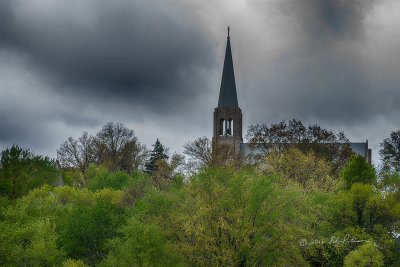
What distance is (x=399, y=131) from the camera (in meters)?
81.7

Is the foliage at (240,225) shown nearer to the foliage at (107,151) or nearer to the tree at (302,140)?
the tree at (302,140)

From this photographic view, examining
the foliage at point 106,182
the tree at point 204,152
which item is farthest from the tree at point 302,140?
the foliage at point 106,182

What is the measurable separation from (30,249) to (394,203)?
97.0ft

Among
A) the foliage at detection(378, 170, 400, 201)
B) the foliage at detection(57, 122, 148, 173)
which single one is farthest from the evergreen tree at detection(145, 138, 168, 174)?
the foliage at detection(378, 170, 400, 201)

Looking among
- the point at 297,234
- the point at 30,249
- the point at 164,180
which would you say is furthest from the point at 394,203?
the point at 30,249

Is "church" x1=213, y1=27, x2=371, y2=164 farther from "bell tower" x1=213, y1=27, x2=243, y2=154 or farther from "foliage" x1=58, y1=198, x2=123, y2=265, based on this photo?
"foliage" x1=58, y1=198, x2=123, y2=265

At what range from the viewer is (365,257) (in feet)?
103

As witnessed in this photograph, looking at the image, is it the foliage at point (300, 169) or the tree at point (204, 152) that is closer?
the foliage at point (300, 169)

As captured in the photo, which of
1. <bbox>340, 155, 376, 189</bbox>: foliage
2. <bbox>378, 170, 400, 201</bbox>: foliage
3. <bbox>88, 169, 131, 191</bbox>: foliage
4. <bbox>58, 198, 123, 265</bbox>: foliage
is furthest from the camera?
<bbox>88, 169, 131, 191</bbox>: foliage

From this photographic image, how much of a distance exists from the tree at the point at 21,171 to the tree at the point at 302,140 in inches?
1039

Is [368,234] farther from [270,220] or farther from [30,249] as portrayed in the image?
[30,249]

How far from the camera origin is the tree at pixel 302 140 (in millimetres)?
58438

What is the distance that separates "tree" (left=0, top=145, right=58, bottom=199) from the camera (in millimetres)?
49750

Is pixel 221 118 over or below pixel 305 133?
over
